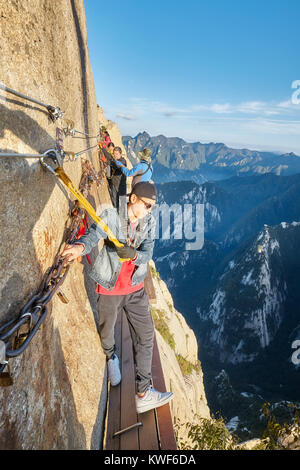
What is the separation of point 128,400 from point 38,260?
10.8 feet

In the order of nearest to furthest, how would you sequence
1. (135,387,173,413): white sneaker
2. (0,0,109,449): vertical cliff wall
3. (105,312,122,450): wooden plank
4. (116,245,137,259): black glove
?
1. (0,0,109,449): vertical cliff wall
2. (116,245,137,259): black glove
3. (105,312,122,450): wooden plank
4. (135,387,173,413): white sneaker

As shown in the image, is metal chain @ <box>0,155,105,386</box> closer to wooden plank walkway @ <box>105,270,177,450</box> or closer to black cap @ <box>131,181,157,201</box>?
black cap @ <box>131,181,157,201</box>

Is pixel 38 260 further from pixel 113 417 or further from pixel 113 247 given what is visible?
pixel 113 417

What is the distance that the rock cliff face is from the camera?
2.41 meters

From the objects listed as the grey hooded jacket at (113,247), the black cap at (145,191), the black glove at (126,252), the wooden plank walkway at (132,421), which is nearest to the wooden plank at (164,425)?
the wooden plank walkway at (132,421)

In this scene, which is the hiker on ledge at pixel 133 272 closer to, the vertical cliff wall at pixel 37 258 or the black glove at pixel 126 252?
the black glove at pixel 126 252

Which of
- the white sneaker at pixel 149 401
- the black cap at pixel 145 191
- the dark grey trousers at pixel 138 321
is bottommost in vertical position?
the white sneaker at pixel 149 401

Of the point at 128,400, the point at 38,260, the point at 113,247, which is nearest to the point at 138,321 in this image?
the point at 113,247

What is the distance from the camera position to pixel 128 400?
4.51m

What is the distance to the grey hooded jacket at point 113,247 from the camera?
144 inches

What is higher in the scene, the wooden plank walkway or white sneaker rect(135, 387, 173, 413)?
white sneaker rect(135, 387, 173, 413)

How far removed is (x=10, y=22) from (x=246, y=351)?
151 meters
